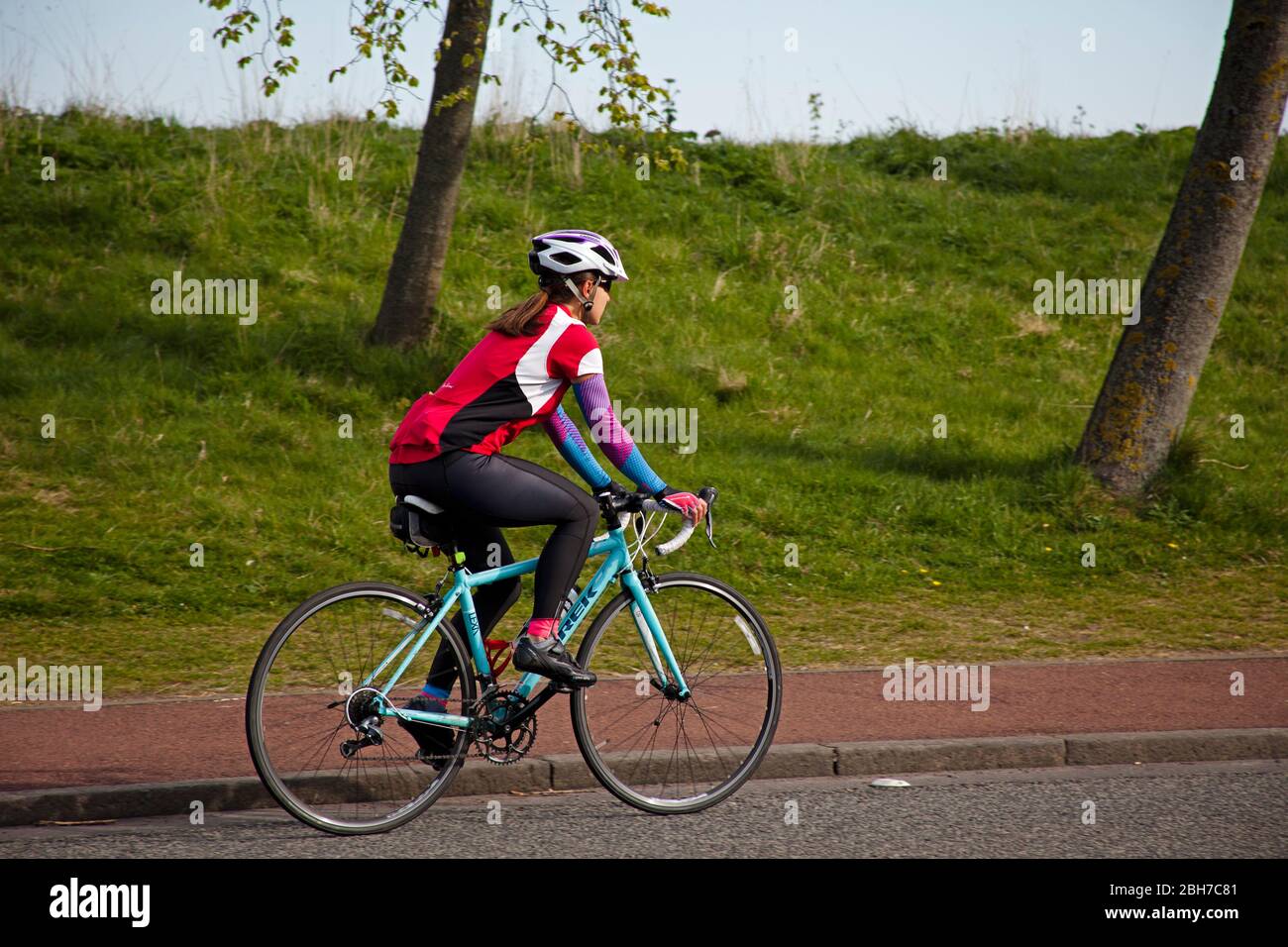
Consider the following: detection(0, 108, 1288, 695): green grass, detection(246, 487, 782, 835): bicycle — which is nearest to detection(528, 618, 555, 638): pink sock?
detection(246, 487, 782, 835): bicycle

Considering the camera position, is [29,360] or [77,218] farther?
[77,218]

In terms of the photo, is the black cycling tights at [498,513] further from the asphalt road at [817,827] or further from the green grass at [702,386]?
the green grass at [702,386]

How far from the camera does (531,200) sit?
601 inches

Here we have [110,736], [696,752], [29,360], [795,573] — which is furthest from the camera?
[29,360]

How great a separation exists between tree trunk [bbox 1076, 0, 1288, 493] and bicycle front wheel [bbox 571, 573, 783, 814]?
6.30 metres

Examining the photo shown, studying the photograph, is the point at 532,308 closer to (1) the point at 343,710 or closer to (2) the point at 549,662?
(2) the point at 549,662

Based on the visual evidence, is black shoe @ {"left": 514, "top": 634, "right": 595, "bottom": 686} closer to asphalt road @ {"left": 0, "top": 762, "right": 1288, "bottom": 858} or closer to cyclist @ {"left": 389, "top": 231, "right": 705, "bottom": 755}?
cyclist @ {"left": 389, "top": 231, "right": 705, "bottom": 755}

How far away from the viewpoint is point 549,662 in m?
4.90

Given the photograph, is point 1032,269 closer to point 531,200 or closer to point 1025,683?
point 531,200

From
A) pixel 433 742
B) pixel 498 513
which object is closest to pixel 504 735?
pixel 433 742

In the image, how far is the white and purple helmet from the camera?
4.91m

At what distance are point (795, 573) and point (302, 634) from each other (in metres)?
5.47
